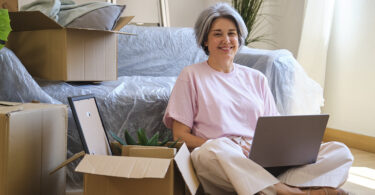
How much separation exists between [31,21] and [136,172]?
99cm

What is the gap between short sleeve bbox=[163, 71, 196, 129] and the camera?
5.73ft

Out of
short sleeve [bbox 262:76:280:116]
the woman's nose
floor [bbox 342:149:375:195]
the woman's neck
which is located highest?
the woman's nose

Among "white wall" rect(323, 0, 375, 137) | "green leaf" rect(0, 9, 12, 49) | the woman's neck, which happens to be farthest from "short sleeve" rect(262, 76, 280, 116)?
"white wall" rect(323, 0, 375, 137)

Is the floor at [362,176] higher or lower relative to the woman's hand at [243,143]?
lower

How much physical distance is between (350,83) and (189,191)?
2.09 meters

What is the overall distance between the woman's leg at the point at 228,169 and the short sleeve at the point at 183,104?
0.21m

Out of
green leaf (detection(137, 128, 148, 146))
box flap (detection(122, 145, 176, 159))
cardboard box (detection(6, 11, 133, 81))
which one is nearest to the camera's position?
box flap (detection(122, 145, 176, 159))

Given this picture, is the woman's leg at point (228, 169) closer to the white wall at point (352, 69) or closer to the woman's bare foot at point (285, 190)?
A: the woman's bare foot at point (285, 190)

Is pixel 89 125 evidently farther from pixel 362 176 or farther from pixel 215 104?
pixel 362 176

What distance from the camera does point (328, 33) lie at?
10.6 ft

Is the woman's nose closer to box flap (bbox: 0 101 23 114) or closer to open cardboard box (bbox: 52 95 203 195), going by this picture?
open cardboard box (bbox: 52 95 203 195)

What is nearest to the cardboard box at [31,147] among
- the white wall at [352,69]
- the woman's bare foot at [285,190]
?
the woman's bare foot at [285,190]

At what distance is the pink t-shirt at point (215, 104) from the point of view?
174 centimetres

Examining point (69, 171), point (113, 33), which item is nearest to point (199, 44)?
point (113, 33)
